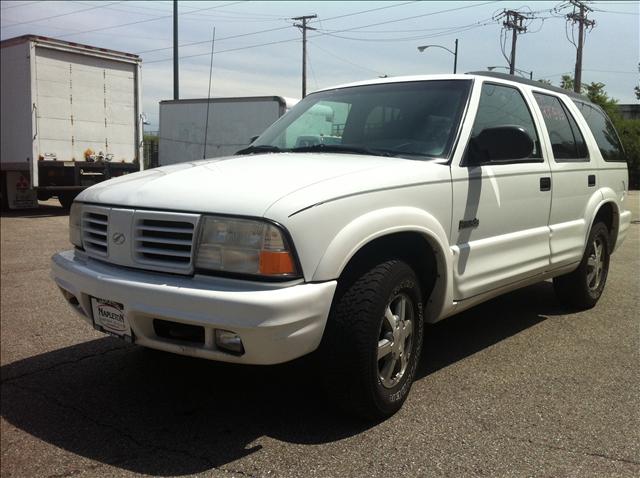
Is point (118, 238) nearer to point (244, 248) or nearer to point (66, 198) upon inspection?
point (244, 248)

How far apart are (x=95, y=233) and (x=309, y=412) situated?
1451 mm

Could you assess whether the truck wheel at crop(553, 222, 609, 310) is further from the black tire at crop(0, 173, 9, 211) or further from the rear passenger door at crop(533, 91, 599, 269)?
the black tire at crop(0, 173, 9, 211)

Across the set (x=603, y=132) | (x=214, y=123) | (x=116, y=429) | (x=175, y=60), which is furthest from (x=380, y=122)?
(x=175, y=60)

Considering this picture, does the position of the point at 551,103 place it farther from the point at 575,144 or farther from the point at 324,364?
the point at 324,364

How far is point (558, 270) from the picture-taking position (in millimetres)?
4609

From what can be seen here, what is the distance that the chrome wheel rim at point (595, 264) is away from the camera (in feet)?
17.1

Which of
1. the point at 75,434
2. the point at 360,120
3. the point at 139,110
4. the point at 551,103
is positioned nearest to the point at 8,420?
the point at 75,434

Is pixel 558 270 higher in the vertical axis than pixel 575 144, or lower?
lower

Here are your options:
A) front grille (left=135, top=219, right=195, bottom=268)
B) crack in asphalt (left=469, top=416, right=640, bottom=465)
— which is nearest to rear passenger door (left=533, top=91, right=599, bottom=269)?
crack in asphalt (left=469, top=416, right=640, bottom=465)

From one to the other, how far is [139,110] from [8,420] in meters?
12.6

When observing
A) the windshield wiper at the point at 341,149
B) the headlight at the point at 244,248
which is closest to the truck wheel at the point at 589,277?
the windshield wiper at the point at 341,149

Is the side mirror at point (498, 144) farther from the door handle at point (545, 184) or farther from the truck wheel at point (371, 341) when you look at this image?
the truck wheel at point (371, 341)

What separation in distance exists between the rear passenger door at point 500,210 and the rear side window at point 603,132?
3.96ft

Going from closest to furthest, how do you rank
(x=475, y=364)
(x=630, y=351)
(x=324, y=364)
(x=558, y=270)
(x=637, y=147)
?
(x=324, y=364), (x=475, y=364), (x=630, y=351), (x=558, y=270), (x=637, y=147)
